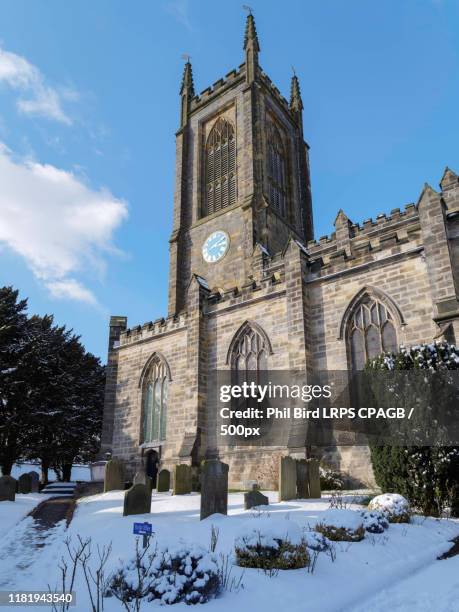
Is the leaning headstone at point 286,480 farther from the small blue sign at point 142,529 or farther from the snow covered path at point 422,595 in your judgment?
the small blue sign at point 142,529

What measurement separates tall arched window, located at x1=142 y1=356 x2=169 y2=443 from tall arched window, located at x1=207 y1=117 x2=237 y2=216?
1343 centimetres

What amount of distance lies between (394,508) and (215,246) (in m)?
22.7

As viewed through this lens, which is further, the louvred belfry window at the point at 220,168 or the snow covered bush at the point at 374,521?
the louvred belfry window at the point at 220,168

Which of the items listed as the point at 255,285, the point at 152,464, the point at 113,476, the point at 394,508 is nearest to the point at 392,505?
the point at 394,508

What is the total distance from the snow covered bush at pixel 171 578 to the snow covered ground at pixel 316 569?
120 mm

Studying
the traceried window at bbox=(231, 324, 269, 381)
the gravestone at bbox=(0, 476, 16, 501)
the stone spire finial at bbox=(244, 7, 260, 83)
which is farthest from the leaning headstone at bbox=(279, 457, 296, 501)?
the stone spire finial at bbox=(244, 7, 260, 83)

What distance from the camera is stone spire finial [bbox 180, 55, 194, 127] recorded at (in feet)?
121


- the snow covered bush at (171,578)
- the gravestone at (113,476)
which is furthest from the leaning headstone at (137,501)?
the gravestone at (113,476)

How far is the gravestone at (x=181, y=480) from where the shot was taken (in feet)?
46.9

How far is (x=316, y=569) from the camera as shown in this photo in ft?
19.1

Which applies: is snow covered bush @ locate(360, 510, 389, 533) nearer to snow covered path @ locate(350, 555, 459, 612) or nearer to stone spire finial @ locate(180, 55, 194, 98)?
snow covered path @ locate(350, 555, 459, 612)

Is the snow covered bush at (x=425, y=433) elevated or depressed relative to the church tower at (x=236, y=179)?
depressed

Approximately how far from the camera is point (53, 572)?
6262 mm

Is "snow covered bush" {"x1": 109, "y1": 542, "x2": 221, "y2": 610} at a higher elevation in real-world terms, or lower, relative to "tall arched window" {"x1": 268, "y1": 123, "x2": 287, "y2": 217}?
lower
